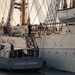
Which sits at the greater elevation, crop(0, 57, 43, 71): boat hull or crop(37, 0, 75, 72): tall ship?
crop(37, 0, 75, 72): tall ship

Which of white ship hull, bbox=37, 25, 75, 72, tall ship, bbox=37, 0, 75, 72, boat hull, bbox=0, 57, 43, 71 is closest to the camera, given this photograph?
tall ship, bbox=37, 0, 75, 72

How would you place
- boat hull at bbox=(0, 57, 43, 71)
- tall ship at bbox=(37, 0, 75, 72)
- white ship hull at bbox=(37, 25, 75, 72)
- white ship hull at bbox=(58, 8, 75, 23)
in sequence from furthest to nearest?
boat hull at bbox=(0, 57, 43, 71), white ship hull at bbox=(37, 25, 75, 72), tall ship at bbox=(37, 0, 75, 72), white ship hull at bbox=(58, 8, 75, 23)

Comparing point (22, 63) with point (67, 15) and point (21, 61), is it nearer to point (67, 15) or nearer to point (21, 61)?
point (21, 61)

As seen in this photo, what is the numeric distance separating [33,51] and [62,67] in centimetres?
274

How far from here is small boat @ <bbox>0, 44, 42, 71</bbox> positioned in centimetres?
2355

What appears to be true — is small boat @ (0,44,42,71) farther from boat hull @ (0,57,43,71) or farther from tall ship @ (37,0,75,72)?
tall ship @ (37,0,75,72)

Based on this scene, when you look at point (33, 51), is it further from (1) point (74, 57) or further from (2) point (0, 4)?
(2) point (0, 4)

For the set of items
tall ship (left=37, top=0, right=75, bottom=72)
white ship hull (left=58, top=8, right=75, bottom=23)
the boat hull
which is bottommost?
the boat hull

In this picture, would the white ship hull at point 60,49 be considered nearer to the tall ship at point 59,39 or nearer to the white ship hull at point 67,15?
the tall ship at point 59,39

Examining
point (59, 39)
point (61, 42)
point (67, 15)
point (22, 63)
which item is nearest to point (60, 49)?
point (61, 42)

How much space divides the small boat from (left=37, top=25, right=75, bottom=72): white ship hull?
1719 mm

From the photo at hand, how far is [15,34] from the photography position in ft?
105

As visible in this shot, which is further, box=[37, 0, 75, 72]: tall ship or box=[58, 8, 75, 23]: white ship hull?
box=[37, 0, 75, 72]: tall ship

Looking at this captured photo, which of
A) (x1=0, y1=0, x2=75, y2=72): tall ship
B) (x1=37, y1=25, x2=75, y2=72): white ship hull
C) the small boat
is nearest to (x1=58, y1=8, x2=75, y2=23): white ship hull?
(x1=0, y1=0, x2=75, y2=72): tall ship
